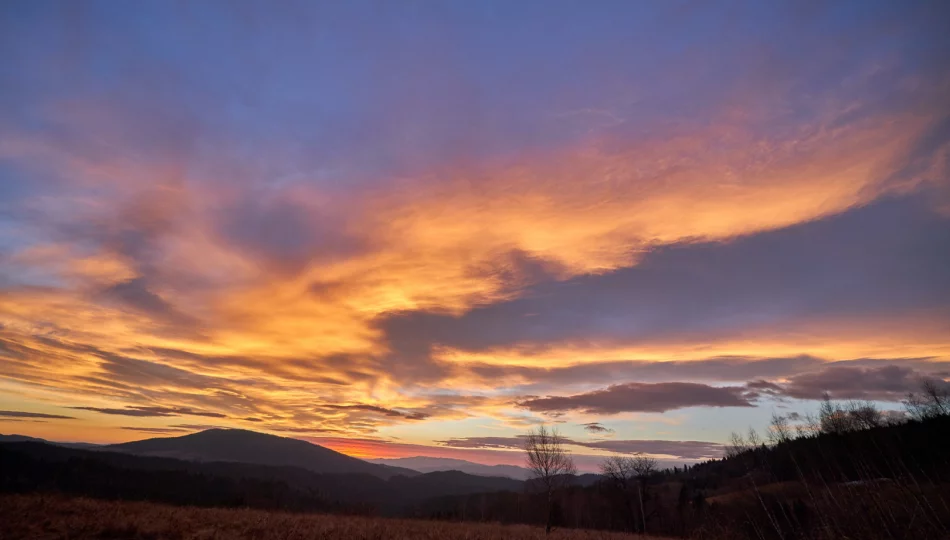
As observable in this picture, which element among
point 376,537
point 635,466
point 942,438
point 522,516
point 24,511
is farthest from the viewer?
point 522,516

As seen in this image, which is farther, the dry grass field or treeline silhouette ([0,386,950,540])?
treeline silhouette ([0,386,950,540])

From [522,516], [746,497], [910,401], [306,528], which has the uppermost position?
[910,401]

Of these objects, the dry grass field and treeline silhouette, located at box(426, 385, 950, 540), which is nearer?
the dry grass field

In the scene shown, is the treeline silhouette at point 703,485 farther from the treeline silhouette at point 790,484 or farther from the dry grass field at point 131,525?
the dry grass field at point 131,525

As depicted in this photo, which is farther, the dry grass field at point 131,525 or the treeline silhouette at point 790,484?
the treeline silhouette at point 790,484

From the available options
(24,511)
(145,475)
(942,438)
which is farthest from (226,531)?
(145,475)

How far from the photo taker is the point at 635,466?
88.9m

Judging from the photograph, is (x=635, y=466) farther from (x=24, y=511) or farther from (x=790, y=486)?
(x=24, y=511)

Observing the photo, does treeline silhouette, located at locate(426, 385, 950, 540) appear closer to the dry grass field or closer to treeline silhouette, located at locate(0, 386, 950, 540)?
treeline silhouette, located at locate(0, 386, 950, 540)

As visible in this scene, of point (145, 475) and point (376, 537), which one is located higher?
point (376, 537)

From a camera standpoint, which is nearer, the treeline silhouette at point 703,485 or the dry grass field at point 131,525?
the dry grass field at point 131,525

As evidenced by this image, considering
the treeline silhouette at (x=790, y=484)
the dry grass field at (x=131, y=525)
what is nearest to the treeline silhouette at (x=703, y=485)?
the treeline silhouette at (x=790, y=484)

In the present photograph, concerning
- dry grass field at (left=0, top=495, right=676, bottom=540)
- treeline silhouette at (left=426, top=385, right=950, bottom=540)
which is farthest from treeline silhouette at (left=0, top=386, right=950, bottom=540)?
dry grass field at (left=0, top=495, right=676, bottom=540)

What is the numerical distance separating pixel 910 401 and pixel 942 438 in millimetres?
38748
